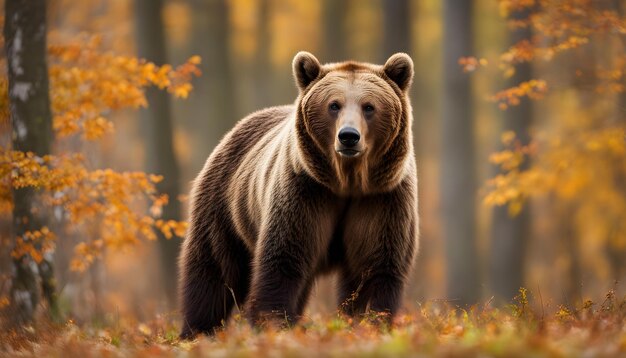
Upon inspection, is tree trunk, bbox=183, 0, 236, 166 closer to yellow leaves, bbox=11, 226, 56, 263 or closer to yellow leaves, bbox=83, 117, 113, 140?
yellow leaves, bbox=83, 117, 113, 140

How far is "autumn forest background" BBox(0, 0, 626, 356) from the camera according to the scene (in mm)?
8789

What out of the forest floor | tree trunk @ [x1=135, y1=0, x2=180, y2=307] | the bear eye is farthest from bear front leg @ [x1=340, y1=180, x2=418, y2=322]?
tree trunk @ [x1=135, y1=0, x2=180, y2=307]

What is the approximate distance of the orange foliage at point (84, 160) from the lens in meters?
8.45

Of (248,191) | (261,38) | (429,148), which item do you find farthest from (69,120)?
(429,148)

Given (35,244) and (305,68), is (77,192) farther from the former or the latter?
(305,68)

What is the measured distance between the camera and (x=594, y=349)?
470 centimetres

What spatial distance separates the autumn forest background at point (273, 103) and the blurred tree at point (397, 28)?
1.1 inches

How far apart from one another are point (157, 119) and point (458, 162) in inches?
244

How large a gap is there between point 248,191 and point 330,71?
4.70ft

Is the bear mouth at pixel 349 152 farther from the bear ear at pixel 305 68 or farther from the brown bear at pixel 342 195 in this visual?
the bear ear at pixel 305 68

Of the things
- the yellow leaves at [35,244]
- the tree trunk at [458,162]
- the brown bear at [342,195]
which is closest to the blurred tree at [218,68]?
the tree trunk at [458,162]

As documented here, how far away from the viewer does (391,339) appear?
543cm

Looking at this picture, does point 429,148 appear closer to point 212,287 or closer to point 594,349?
point 212,287

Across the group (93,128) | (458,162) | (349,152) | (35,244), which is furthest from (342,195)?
(458,162)
